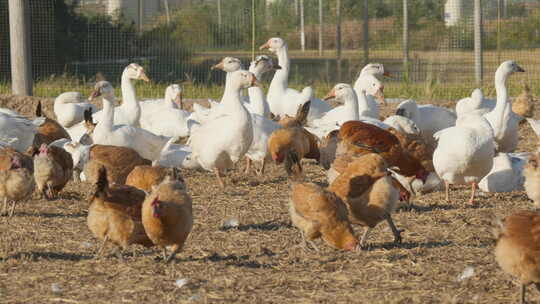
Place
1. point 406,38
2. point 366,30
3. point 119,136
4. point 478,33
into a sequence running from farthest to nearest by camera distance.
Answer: point 406,38 < point 366,30 < point 478,33 < point 119,136

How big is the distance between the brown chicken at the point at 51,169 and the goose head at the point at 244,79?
2.25 m

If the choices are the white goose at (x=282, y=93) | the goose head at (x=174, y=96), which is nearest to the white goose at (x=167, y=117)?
the goose head at (x=174, y=96)

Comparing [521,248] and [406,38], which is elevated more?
[406,38]

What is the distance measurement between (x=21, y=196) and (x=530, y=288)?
440cm

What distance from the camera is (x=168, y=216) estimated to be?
5.93 metres

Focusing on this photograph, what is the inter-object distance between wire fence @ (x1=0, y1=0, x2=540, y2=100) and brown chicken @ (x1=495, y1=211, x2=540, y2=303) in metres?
11.7

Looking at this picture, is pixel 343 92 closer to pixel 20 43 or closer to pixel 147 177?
pixel 147 177

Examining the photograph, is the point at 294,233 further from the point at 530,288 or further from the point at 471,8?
the point at 471,8

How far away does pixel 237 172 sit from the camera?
436 inches

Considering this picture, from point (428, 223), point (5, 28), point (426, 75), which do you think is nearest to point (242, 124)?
point (428, 223)

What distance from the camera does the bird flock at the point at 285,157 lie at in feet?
20.2

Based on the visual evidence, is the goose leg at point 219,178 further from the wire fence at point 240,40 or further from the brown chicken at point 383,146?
the wire fence at point 240,40

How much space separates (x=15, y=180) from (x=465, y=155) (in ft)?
13.8

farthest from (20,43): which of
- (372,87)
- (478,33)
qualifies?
(478,33)
